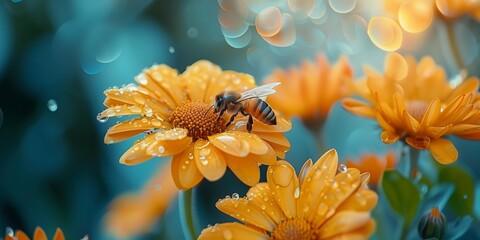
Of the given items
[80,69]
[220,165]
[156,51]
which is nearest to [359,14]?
[156,51]

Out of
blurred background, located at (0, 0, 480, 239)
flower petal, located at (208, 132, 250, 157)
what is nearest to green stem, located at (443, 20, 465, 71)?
blurred background, located at (0, 0, 480, 239)

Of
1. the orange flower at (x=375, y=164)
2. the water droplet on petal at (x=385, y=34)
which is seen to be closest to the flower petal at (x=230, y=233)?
the orange flower at (x=375, y=164)

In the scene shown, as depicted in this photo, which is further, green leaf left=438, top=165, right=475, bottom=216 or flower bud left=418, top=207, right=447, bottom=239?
green leaf left=438, top=165, right=475, bottom=216

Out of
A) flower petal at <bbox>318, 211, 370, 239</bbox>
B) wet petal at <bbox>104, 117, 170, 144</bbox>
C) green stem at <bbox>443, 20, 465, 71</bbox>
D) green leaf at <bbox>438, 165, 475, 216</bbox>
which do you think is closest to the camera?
flower petal at <bbox>318, 211, 370, 239</bbox>

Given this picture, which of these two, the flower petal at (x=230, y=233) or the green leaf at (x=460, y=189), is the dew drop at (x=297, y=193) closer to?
the flower petal at (x=230, y=233)

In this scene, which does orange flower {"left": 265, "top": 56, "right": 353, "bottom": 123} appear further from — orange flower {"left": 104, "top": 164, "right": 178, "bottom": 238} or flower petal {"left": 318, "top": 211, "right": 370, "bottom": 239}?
flower petal {"left": 318, "top": 211, "right": 370, "bottom": 239}

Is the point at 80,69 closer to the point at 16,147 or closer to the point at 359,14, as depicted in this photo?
the point at 16,147
